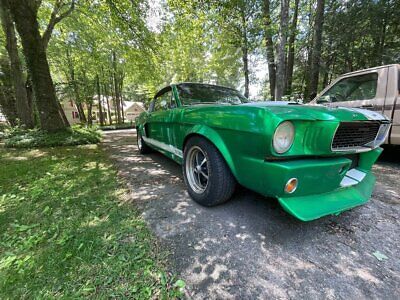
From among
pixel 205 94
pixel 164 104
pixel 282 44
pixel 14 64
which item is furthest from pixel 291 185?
pixel 14 64

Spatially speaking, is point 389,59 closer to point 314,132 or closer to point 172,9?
point 172,9

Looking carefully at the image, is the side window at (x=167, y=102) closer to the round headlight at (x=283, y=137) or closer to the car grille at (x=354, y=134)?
the round headlight at (x=283, y=137)

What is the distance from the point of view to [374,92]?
3.37 metres

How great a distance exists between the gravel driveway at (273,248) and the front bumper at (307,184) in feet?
1.03

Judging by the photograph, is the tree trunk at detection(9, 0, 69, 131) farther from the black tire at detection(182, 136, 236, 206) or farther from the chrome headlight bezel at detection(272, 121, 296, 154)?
the chrome headlight bezel at detection(272, 121, 296, 154)

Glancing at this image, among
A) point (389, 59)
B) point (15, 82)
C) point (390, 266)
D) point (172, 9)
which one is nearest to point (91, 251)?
point (390, 266)

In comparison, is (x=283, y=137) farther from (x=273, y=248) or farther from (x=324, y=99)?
(x=324, y=99)

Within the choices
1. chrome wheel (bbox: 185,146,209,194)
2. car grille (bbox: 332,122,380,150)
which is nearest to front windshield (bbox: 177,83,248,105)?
chrome wheel (bbox: 185,146,209,194)

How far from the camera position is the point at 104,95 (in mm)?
25875

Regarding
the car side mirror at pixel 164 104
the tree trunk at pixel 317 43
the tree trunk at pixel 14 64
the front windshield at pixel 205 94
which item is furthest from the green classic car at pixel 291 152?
the tree trunk at pixel 14 64

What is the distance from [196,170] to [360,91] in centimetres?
367

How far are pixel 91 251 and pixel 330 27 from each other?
40.0 feet

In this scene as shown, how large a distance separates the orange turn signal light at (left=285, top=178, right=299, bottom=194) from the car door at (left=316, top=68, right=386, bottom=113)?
8.98 ft

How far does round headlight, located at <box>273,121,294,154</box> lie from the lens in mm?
1336
